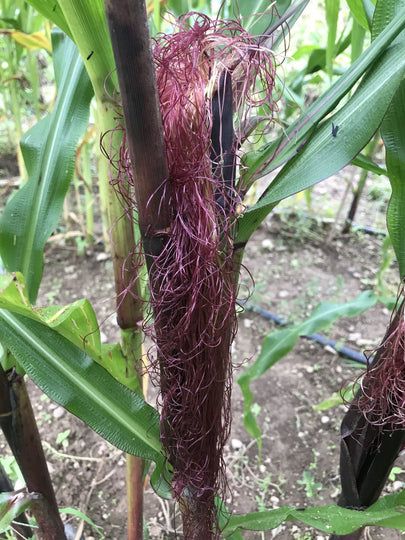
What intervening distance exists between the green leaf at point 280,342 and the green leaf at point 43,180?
16.3 inches

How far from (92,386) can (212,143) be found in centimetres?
30

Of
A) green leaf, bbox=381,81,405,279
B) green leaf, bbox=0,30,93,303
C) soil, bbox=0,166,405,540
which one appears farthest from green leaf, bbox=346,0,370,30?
soil, bbox=0,166,405,540

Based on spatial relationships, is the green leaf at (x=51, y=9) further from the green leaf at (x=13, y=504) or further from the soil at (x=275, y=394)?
the green leaf at (x=13, y=504)

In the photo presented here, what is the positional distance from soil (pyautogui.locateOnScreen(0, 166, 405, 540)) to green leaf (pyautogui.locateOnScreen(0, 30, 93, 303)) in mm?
131

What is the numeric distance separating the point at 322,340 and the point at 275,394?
265mm

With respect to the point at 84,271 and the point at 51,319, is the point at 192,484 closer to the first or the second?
the point at 51,319

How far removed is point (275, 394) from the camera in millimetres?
1107

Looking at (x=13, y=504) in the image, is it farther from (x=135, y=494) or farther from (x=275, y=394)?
(x=275, y=394)

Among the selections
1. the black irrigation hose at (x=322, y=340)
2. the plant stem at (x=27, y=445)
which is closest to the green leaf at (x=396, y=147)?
the plant stem at (x=27, y=445)

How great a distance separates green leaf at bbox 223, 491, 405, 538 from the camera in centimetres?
44

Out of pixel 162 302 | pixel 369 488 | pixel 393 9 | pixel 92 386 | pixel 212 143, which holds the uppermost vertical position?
pixel 393 9

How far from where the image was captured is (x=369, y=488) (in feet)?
1.76

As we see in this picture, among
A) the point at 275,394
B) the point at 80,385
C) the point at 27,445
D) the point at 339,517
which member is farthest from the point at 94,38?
the point at 275,394

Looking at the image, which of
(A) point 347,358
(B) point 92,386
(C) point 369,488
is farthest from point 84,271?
(C) point 369,488
